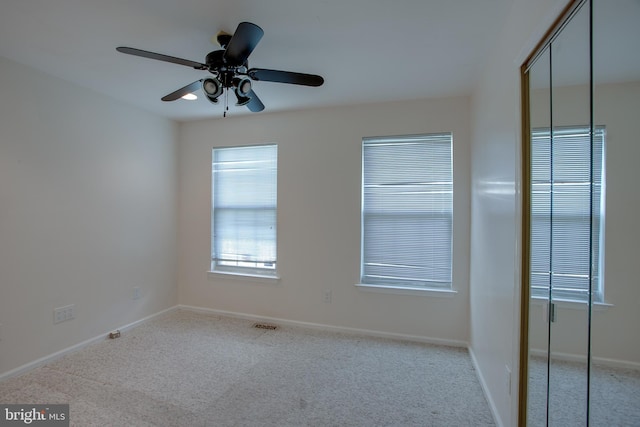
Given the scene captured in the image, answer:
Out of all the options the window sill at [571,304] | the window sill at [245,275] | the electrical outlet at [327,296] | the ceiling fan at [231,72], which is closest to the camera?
the window sill at [571,304]

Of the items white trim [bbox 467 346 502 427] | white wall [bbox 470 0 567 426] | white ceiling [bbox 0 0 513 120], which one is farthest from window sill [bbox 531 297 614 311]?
white ceiling [bbox 0 0 513 120]

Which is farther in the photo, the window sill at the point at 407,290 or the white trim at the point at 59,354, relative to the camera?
the window sill at the point at 407,290

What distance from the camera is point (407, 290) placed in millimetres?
3117

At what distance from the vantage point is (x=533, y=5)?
1405 millimetres

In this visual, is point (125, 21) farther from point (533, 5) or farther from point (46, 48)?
point (533, 5)

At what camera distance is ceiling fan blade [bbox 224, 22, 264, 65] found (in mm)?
1479

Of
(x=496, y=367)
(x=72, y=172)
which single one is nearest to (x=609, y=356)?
(x=496, y=367)

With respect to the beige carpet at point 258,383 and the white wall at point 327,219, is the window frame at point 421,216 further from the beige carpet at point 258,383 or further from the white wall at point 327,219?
the beige carpet at point 258,383

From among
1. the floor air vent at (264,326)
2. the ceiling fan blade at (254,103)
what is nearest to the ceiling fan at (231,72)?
the ceiling fan blade at (254,103)

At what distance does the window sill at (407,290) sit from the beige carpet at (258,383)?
1.61 ft

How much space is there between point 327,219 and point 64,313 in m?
2.59

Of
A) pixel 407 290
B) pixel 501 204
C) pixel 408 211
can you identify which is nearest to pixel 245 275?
pixel 407 290

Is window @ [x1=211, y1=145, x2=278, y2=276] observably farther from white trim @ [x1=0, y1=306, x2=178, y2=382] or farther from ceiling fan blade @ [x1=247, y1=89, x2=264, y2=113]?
ceiling fan blade @ [x1=247, y1=89, x2=264, y2=113]

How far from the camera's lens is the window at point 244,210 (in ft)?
12.0
